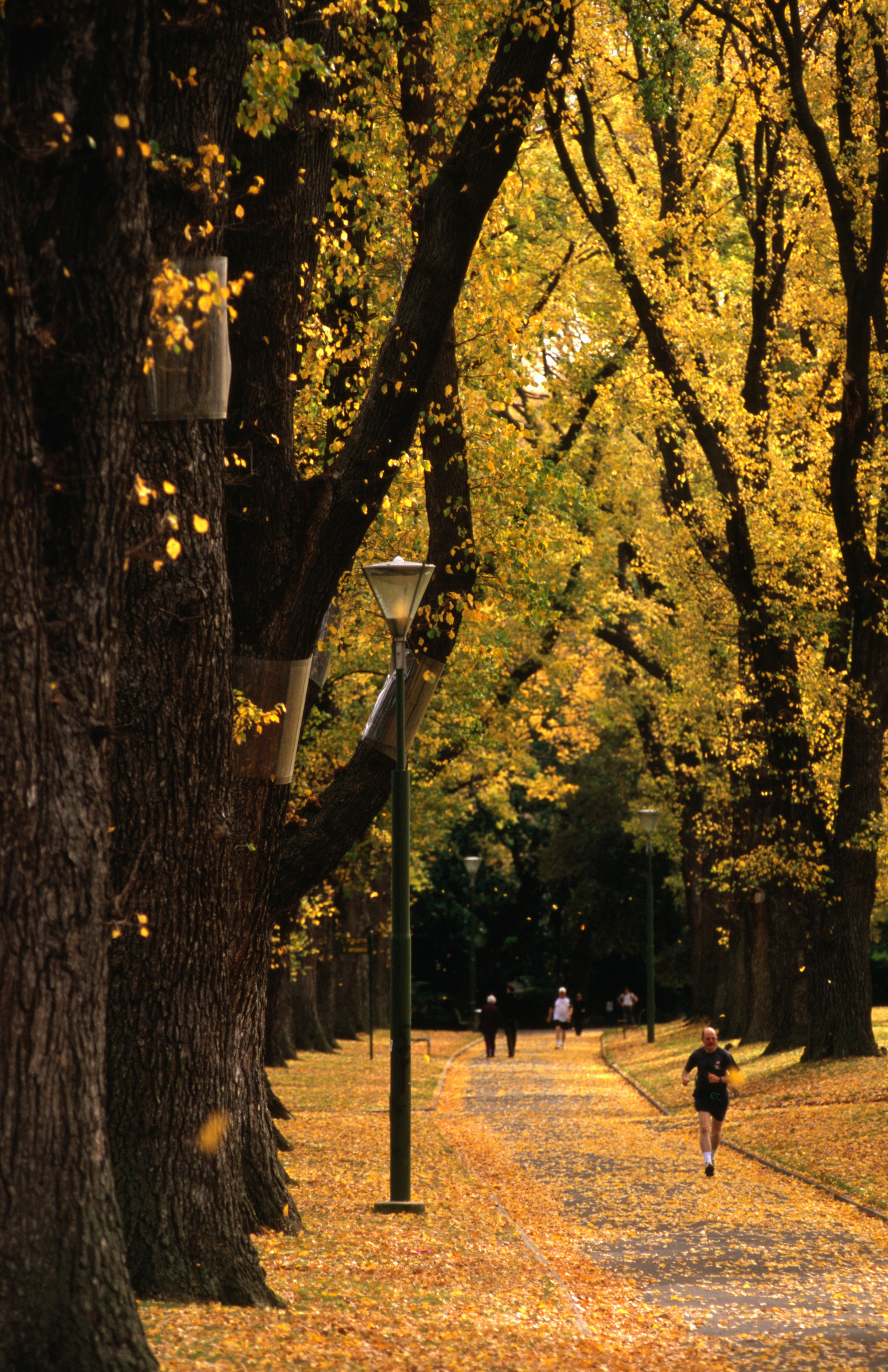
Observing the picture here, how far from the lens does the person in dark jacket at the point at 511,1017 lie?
38375 millimetres

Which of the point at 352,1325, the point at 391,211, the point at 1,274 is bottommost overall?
the point at 352,1325

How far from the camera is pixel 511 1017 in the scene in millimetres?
38562

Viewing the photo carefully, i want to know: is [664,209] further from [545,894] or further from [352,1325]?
[545,894]

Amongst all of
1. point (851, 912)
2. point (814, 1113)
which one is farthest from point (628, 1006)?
point (814, 1113)

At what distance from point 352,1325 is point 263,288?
608 centimetres

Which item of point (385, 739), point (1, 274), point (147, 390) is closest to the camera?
point (1, 274)

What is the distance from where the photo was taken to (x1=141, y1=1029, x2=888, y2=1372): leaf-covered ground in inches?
299

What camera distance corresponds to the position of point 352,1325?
311 inches

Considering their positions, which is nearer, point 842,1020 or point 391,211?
point 391,211

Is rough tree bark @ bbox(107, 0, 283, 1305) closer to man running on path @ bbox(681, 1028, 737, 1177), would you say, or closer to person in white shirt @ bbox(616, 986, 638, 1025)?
man running on path @ bbox(681, 1028, 737, 1177)

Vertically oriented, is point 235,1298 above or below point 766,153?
below

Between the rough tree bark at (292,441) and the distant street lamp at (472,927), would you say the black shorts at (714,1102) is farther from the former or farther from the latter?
the distant street lamp at (472,927)

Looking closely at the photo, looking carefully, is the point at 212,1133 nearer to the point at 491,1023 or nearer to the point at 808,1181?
the point at 808,1181

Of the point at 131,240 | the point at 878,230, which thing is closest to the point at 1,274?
the point at 131,240
